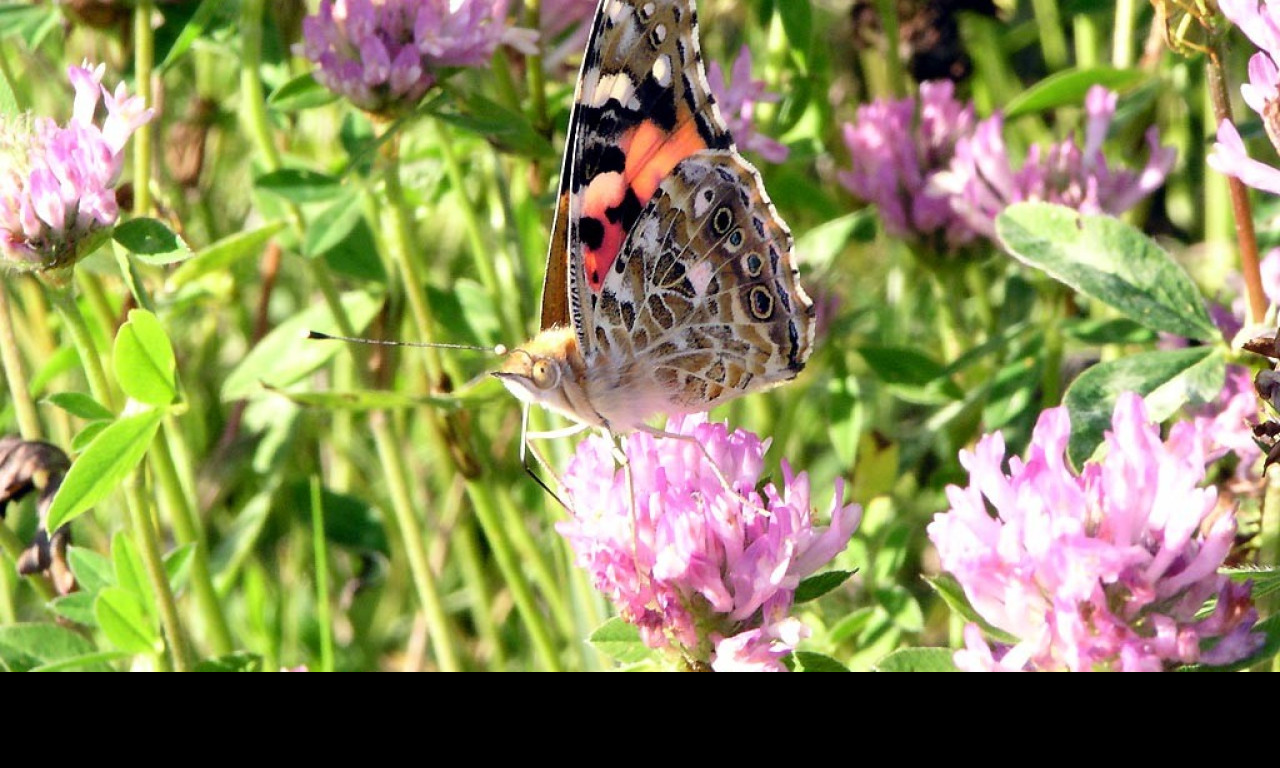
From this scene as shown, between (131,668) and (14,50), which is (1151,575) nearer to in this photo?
(131,668)

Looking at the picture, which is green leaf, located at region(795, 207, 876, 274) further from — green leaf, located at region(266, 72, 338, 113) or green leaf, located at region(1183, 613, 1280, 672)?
green leaf, located at region(1183, 613, 1280, 672)

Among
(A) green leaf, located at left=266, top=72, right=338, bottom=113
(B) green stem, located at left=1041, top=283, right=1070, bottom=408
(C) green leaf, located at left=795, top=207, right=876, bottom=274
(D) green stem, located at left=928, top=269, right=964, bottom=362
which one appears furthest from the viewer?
(D) green stem, located at left=928, top=269, right=964, bottom=362

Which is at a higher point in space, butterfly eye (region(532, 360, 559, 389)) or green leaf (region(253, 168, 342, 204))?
green leaf (region(253, 168, 342, 204))

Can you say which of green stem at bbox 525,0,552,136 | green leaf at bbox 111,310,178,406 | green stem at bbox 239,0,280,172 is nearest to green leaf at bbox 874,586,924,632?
green stem at bbox 525,0,552,136

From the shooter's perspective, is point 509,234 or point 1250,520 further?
point 509,234

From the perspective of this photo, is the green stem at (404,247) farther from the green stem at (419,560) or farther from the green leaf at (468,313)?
the green leaf at (468,313)

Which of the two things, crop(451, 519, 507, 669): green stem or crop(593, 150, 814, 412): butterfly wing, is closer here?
crop(593, 150, 814, 412): butterfly wing

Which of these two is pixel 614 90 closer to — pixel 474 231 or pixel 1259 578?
pixel 474 231

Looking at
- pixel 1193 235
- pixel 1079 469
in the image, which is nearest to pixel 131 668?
pixel 1079 469
